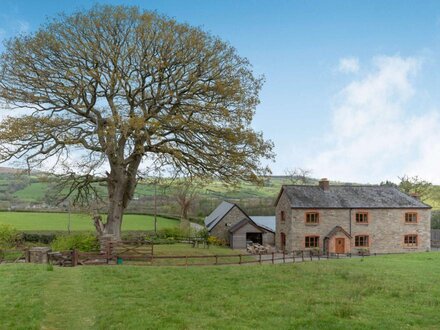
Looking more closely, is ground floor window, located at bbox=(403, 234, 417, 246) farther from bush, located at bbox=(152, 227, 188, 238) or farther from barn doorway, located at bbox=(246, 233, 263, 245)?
bush, located at bbox=(152, 227, 188, 238)

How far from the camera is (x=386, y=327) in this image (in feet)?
→ 42.0

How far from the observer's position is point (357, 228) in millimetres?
47031

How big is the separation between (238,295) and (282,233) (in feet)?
105

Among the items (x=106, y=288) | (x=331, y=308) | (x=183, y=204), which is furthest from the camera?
(x=183, y=204)

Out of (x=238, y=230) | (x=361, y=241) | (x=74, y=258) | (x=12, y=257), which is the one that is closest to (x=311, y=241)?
(x=361, y=241)

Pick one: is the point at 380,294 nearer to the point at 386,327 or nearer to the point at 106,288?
the point at 386,327

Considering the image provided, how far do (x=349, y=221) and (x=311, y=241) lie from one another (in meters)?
4.83

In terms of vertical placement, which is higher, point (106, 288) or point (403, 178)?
point (403, 178)

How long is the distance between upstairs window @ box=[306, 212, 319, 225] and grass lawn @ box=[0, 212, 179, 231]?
80.5 ft

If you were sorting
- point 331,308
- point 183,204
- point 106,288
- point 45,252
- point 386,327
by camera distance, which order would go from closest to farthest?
1. point 386,327
2. point 331,308
3. point 106,288
4. point 45,252
5. point 183,204

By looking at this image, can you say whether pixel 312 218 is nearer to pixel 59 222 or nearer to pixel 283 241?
pixel 283 241

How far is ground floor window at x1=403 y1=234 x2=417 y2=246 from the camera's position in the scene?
4791 cm

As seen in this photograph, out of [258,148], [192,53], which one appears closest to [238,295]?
[258,148]

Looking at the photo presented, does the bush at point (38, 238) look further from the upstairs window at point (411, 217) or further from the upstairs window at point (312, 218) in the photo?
the upstairs window at point (411, 217)
